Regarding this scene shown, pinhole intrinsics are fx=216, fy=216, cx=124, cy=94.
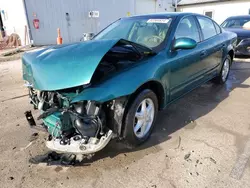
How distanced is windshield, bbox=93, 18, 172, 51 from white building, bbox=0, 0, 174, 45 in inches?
366

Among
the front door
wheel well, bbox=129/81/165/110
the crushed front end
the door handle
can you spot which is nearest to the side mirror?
the front door

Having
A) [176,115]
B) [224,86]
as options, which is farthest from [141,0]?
[176,115]

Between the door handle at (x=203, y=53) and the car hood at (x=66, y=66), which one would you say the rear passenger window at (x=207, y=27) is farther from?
the car hood at (x=66, y=66)

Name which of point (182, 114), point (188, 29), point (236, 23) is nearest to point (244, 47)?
point (236, 23)

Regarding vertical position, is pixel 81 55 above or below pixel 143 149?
above

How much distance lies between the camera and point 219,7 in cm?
2069

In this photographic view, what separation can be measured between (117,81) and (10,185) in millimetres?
1550

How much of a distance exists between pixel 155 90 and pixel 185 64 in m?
0.77

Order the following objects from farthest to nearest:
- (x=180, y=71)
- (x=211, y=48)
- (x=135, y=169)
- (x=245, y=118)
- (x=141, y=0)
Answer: (x=141, y=0)
(x=211, y=48)
(x=245, y=118)
(x=180, y=71)
(x=135, y=169)

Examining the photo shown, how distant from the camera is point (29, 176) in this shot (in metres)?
2.35

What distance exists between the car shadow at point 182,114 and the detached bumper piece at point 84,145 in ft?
1.10

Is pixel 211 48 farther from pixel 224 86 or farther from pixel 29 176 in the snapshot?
pixel 29 176

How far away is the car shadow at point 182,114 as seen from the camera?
9.10ft

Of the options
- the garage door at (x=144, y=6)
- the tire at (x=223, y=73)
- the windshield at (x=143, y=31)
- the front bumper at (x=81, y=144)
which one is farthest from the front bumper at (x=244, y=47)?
the garage door at (x=144, y=6)
